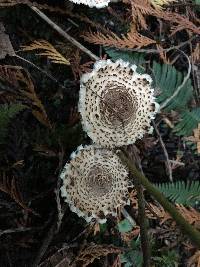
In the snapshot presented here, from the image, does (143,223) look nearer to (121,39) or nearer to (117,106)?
(117,106)

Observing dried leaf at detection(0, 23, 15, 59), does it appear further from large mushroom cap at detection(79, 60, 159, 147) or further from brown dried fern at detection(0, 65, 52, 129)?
large mushroom cap at detection(79, 60, 159, 147)

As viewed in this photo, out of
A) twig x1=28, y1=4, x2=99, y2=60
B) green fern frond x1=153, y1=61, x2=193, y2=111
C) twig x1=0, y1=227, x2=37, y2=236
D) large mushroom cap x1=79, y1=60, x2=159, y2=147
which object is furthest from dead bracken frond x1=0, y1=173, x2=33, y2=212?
green fern frond x1=153, y1=61, x2=193, y2=111

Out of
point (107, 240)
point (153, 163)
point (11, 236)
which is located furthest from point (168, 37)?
point (11, 236)

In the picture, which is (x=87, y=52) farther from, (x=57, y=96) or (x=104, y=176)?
(x=104, y=176)

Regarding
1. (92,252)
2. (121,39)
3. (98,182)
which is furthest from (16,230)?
(121,39)

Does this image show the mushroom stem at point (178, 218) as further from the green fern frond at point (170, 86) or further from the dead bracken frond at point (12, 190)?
the green fern frond at point (170, 86)
